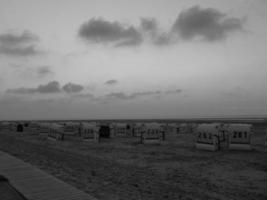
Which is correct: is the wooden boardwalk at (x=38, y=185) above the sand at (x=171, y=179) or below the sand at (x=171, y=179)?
above

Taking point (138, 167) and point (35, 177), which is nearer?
point (35, 177)

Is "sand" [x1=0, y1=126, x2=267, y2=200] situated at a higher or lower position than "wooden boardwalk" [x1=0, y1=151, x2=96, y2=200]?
lower

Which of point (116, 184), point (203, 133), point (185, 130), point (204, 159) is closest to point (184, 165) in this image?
point (204, 159)

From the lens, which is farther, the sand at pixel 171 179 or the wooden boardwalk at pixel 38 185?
the sand at pixel 171 179

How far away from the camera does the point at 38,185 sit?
758 centimetres

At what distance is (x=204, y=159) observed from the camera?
1675cm

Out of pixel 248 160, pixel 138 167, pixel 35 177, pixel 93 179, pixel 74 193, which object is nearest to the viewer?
pixel 74 193

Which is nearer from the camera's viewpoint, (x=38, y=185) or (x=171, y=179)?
(x=38, y=185)

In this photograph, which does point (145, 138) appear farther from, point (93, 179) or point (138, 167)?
point (93, 179)

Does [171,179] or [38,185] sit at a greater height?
[38,185]

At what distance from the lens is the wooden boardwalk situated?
6562mm

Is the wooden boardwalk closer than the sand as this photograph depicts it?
Yes

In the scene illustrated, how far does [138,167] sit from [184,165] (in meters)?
2.87

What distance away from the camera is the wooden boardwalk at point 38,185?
6562 millimetres
